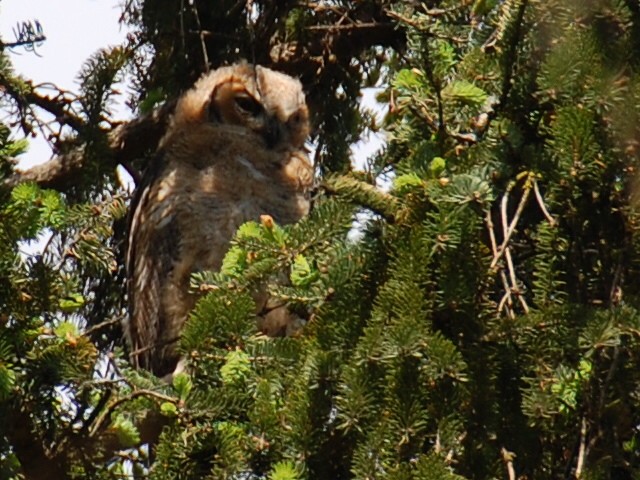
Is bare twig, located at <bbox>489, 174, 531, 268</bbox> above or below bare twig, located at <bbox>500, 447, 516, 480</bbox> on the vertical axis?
above

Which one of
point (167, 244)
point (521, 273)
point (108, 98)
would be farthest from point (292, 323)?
point (521, 273)

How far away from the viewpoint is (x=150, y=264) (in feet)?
11.5

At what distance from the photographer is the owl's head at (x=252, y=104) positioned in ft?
12.3

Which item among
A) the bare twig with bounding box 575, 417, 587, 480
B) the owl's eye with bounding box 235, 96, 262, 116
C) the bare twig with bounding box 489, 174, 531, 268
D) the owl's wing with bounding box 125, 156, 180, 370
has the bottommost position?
the owl's wing with bounding box 125, 156, 180, 370

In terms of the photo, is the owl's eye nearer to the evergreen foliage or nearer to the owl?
the owl

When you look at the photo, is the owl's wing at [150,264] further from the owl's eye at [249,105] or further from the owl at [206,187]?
the owl's eye at [249,105]

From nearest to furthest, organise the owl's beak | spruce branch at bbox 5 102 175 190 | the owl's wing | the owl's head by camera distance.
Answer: spruce branch at bbox 5 102 175 190 → the owl's wing → the owl's head → the owl's beak

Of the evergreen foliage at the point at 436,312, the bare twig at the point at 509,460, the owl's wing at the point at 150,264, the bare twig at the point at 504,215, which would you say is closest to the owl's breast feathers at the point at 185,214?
the owl's wing at the point at 150,264

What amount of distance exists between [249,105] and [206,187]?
45 centimetres

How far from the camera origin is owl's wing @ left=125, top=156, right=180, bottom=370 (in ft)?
11.4

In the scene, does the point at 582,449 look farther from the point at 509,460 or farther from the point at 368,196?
the point at 368,196

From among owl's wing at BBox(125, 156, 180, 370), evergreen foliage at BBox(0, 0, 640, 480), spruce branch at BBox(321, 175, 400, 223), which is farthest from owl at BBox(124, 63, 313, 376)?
spruce branch at BBox(321, 175, 400, 223)

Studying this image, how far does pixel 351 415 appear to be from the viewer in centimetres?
146

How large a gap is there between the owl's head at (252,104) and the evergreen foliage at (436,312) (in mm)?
1684
